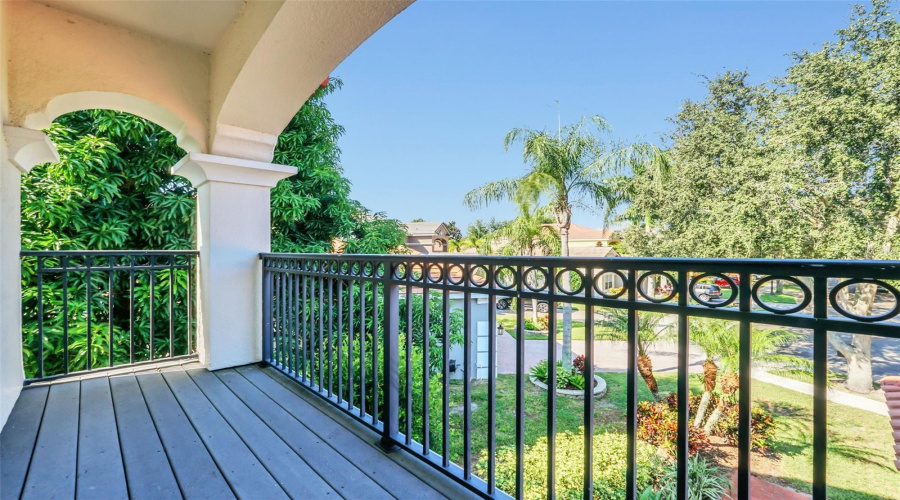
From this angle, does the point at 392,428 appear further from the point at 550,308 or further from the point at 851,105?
the point at 851,105

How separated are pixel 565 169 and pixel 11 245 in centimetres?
967

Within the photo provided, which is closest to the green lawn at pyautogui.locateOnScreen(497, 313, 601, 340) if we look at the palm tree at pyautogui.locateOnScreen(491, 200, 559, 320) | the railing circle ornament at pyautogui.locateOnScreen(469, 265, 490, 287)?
the palm tree at pyautogui.locateOnScreen(491, 200, 559, 320)

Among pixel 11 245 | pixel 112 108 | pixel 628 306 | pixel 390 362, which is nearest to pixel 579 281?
pixel 628 306

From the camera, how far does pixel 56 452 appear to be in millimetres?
1661

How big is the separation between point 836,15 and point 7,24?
17.4 metres

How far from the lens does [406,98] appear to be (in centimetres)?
2167

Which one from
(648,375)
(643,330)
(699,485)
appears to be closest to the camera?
(699,485)

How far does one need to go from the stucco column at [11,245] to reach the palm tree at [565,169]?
9.01 m

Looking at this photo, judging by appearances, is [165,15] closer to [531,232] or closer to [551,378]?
[551,378]

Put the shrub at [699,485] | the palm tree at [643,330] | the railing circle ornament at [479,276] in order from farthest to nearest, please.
→ 1. the palm tree at [643,330]
2. the shrub at [699,485]
3. the railing circle ornament at [479,276]

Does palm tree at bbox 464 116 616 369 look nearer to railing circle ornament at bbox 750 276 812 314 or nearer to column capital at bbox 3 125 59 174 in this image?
column capital at bbox 3 125 59 174

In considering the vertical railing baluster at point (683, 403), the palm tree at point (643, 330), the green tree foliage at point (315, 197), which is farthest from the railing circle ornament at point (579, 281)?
the green tree foliage at point (315, 197)

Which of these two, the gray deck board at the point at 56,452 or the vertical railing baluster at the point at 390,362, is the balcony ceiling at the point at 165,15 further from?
the gray deck board at the point at 56,452

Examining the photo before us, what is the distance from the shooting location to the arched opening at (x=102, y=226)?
13.9 ft
